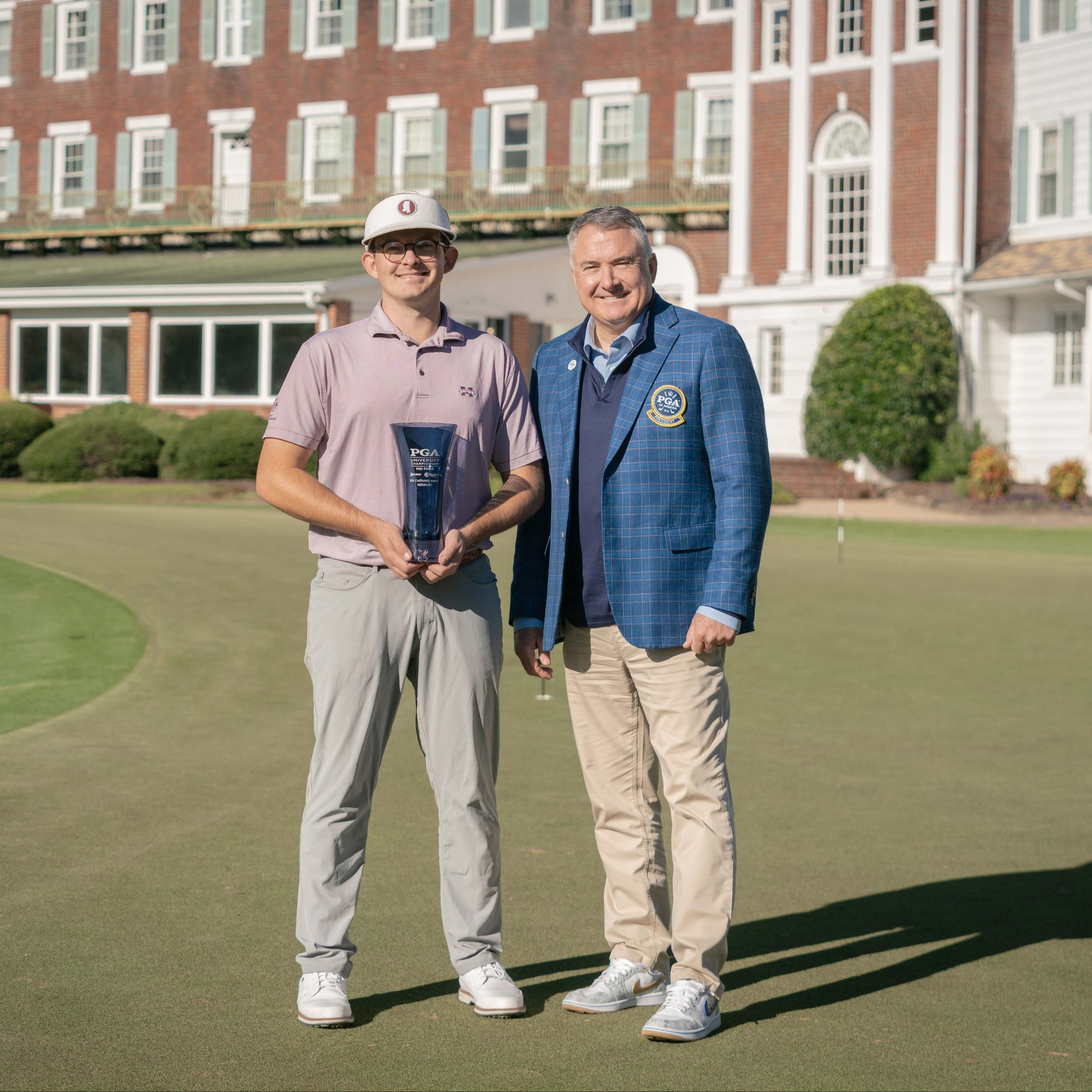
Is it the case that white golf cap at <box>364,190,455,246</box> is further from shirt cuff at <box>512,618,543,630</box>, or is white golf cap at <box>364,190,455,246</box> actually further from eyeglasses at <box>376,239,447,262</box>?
shirt cuff at <box>512,618,543,630</box>

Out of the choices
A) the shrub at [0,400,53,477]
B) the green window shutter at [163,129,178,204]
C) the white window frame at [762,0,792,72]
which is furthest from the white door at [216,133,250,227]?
the white window frame at [762,0,792,72]

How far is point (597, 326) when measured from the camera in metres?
4.24

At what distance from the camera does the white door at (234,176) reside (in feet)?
129

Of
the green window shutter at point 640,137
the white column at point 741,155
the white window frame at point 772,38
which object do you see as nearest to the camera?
the white window frame at point 772,38

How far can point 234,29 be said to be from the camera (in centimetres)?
3944

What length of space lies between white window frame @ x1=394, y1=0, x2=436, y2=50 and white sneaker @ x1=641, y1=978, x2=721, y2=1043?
3610 cm

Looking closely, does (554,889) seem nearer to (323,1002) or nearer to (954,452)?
(323,1002)

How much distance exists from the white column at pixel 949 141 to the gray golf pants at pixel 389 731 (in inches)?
1025

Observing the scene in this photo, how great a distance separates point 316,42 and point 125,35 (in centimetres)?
580

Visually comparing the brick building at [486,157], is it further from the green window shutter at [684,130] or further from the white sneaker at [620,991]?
the white sneaker at [620,991]

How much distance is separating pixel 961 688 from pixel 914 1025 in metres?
5.48

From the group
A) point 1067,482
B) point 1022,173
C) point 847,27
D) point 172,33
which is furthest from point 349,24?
point 1067,482

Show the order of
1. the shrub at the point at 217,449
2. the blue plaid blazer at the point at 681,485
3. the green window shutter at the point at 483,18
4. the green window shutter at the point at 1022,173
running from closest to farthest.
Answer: the blue plaid blazer at the point at 681,485 < the shrub at the point at 217,449 < the green window shutter at the point at 1022,173 < the green window shutter at the point at 483,18

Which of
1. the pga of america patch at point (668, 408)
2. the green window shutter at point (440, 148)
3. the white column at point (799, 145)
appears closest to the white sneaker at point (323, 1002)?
the pga of america patch at point (668, 408)
